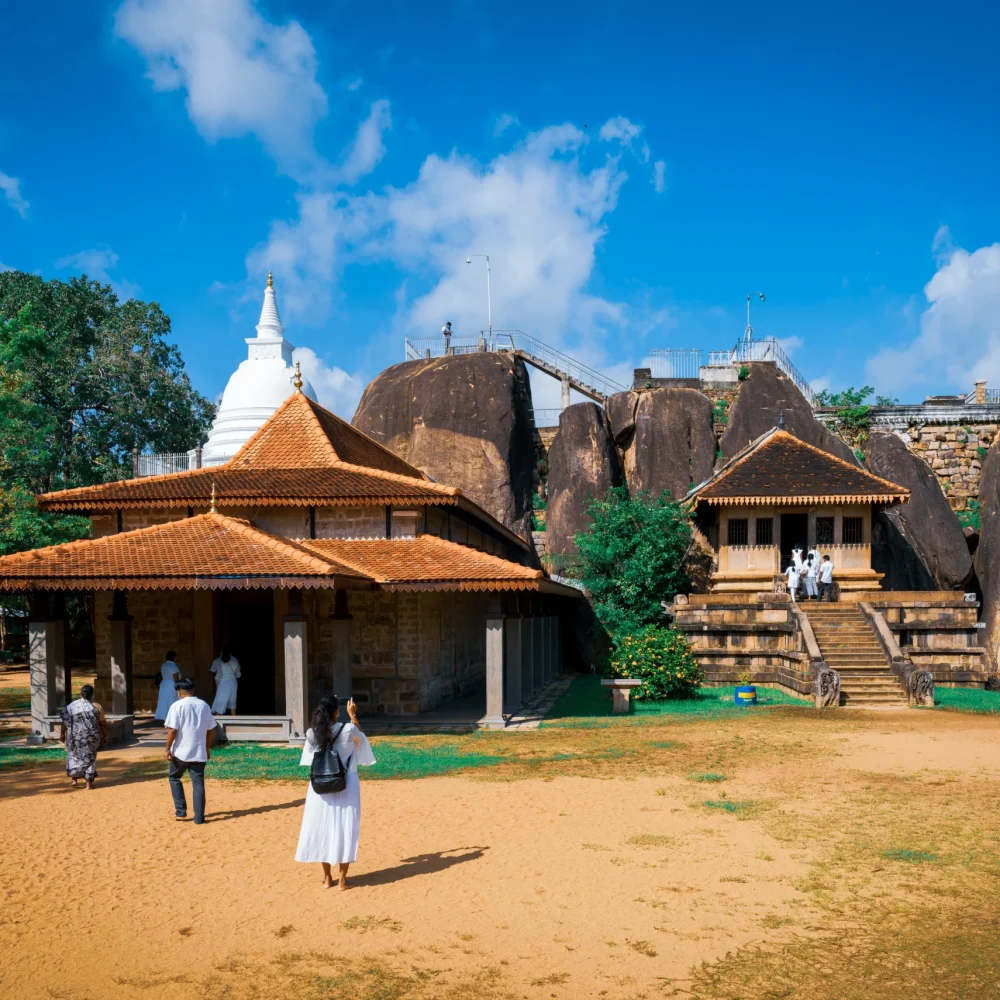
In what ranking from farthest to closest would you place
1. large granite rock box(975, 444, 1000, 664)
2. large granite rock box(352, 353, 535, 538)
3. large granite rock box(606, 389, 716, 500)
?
large granite rock box(352, 353, 535, 538) < large granite rock box(606, 389, 716, 500) < large granite rock box(975, 444, 1000, 664)

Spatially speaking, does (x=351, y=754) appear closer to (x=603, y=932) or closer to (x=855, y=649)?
(x=603, y=932)

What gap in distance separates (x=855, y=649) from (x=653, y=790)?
455 inches

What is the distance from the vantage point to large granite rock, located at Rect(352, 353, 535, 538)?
3350 centimetres

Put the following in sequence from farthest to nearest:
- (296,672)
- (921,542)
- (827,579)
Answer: (921,542)
(827,579)
(296,672)

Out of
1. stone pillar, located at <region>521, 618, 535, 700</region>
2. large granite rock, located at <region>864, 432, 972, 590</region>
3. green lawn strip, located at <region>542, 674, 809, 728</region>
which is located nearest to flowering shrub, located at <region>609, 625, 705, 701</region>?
green lawn strip, located at <region>542, 674, 809, 728</region>

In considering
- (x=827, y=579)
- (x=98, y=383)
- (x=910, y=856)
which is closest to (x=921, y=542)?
(x=827, y=579)

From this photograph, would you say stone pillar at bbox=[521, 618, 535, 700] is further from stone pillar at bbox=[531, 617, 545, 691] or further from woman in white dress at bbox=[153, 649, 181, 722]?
woman in white dress at bbox=[153, 649, 181, 722]

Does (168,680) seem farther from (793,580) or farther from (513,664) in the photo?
(793,580)

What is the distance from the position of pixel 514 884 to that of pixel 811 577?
62.3 feet

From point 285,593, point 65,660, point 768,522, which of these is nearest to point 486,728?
point 285,593

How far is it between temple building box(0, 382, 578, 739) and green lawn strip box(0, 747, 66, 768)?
47 cm

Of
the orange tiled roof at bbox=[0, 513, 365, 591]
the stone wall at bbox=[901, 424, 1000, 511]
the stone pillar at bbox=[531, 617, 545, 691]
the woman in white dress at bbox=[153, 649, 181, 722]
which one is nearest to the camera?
the orange tiled roof at bbox=[0, 513, 365, 591]

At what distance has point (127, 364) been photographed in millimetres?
38094

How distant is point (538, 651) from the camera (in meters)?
23.9
